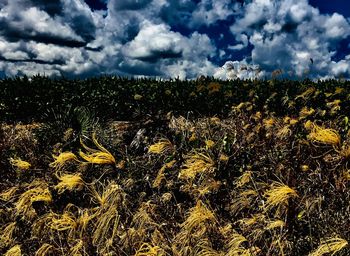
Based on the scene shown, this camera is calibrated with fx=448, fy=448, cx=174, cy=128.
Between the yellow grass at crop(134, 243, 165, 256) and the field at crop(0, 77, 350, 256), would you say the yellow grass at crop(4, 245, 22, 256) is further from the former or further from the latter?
the yellow grass at crop(134, 243, 165, 256)

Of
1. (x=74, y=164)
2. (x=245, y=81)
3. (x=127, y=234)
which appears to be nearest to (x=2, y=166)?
(x=74, y=164)

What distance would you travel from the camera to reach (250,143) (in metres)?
5.76

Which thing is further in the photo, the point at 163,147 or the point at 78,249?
the point at 163,147

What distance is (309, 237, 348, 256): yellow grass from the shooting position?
132 inches

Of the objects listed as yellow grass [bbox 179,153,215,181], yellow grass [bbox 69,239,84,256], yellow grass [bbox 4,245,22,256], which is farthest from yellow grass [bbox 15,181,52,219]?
yellow grass [bbox 179,153,215,181]

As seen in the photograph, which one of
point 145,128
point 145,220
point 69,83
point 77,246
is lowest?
point 77,246

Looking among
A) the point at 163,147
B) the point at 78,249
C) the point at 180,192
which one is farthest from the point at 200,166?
the point at 78,249

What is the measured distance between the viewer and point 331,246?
352cm

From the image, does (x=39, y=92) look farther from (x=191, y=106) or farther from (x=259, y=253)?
(x=259, y=253)

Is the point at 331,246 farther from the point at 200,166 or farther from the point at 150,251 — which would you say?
the point at 200,166

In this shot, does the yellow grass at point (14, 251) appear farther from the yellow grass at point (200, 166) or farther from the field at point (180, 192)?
the yellow grass at point (200, 166)

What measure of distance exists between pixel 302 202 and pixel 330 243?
0.62 meters

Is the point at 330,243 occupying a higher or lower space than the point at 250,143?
lower

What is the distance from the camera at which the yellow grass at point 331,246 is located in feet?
11.0
